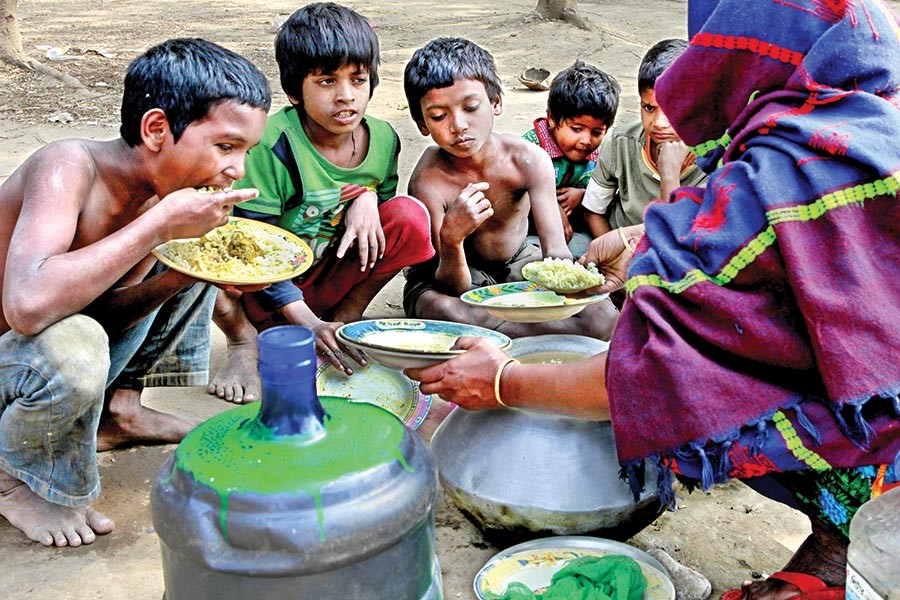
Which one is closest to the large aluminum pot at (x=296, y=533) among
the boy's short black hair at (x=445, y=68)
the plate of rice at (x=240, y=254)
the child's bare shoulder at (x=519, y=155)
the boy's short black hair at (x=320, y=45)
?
the plate of rice at (x=240, y=254)

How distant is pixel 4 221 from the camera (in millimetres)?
2412

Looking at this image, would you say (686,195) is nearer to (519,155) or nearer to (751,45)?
(751,45)

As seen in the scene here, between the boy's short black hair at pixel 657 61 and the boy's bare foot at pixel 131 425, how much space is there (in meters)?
2.26

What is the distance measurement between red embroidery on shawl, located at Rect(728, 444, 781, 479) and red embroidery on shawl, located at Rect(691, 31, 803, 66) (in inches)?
29.9

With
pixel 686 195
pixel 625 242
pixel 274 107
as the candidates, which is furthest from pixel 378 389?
pixel 274 107

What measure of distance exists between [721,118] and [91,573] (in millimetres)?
1828

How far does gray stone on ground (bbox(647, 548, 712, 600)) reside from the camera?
212 cm

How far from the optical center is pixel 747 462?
5.89 ft

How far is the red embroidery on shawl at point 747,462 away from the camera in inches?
70.0

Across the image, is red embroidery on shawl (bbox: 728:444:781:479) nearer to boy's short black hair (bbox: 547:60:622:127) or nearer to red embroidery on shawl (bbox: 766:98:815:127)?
red embroidery on shawl (bbox: 766:98:815:127)

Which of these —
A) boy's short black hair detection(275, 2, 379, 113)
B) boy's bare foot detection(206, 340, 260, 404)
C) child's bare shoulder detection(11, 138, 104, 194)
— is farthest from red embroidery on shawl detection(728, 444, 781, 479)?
boy's short black hair detection(275, 2, 379, 113)

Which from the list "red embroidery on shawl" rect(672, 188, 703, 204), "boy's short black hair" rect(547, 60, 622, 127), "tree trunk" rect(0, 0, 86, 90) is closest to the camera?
"red embroidery on shawl" rect(672, 188, 703, 204)

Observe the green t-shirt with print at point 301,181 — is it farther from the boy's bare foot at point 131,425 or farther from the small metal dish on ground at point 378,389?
the boy's bare foot at point 131,425

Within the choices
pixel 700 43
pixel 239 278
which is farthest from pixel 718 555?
pixel 239 278
